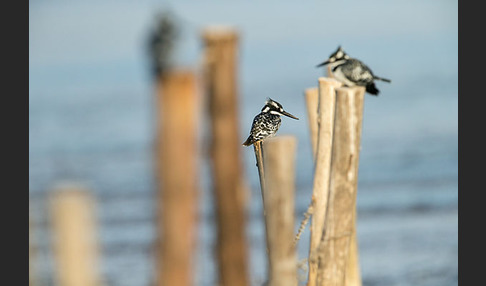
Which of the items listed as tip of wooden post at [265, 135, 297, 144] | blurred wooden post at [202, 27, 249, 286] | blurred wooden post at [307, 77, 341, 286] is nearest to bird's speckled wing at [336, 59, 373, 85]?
blurred wooden post at [307, 77, 341, 286]

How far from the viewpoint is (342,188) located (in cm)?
455

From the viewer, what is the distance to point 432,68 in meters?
39.7

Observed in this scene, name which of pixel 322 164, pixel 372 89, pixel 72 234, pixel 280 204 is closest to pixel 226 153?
pixel 72 234

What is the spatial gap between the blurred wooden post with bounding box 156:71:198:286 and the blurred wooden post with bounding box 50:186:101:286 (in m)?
2.70

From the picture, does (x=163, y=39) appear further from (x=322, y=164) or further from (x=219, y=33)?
(x=322, y=164)

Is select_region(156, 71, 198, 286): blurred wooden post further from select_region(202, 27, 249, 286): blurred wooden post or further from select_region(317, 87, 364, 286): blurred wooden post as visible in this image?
select_region(317, 87, 364, 286): blurred wooden post

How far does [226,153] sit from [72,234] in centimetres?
344

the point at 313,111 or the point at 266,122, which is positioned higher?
the point at 313,111

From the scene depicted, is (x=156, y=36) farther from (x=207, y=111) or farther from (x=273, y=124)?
(x=273, y=124)

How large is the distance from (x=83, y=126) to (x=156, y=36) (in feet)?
56.6

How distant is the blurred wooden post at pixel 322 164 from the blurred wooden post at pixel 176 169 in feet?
11.4

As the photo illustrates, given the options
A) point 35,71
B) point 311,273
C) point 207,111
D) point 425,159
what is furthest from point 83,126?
point 311,273

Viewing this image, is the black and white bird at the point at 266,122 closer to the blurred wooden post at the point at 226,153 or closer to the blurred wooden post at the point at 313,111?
the blurred wooden post at the point at 313,111

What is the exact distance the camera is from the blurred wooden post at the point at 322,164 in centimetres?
471
